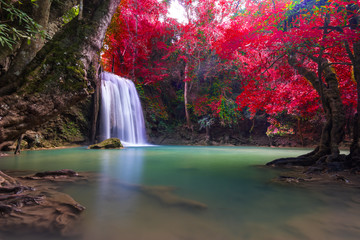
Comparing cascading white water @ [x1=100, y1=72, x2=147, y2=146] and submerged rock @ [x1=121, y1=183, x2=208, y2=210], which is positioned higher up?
cascading white water @ [x1=100, y1=72, x2=147, y2=146]

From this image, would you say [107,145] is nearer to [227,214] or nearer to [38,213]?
[38,213]

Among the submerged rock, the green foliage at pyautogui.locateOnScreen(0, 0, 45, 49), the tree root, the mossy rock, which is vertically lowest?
the submerged rock

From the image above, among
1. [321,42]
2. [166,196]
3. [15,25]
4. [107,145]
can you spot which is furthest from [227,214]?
[107,145]

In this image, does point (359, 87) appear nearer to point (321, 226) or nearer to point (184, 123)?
point (321, 226)

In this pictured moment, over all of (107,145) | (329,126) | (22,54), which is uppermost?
(22,54)

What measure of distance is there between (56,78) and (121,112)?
11.5 m

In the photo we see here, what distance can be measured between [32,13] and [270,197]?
416cm

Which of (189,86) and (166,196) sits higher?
(189,86)

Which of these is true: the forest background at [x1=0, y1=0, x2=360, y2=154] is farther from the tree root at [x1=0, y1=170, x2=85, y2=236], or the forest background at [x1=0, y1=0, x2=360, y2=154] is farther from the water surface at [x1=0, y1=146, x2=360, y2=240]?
the tree root at [x1=0, y1=170, x2=85, y2=236]

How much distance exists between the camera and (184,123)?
17.0 meters

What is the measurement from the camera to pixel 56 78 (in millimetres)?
2260

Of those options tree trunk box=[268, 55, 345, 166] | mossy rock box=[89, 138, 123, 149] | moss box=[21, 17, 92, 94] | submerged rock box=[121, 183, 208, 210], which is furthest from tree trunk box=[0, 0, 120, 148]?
mossy rock box=[89, 138, 123, 149]

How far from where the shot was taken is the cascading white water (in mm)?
12578

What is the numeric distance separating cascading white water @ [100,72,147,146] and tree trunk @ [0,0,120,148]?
10101mm
